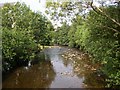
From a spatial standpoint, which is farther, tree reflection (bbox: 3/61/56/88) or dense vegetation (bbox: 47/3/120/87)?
tree reflection (bbox: 3/61/56/88)

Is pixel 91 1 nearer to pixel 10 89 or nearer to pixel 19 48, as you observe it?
pixel 10 89

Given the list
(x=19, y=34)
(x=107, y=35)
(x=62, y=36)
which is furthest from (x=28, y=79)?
(x=62, y=36)

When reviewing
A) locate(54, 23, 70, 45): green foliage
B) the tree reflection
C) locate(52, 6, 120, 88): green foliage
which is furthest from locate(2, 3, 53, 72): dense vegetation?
locate(54, 23, 70, 45): green foliage

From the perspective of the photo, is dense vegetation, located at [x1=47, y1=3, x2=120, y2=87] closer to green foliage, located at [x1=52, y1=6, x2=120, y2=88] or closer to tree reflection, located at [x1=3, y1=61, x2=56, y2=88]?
green foliage, located at [x1=52, y1=6, x2=120, y2=88]

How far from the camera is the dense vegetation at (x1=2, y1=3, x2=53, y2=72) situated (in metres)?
23.5

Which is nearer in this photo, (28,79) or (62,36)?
(28,79)

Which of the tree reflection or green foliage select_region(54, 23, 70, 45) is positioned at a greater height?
green foliage select_region(54, 23, 70, 45)

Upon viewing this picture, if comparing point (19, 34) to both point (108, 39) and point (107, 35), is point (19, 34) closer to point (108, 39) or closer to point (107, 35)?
point (107, 35)

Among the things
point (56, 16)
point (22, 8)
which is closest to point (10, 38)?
point (56, 16)

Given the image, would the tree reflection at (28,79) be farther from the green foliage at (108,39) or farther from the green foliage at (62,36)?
the green foliage at (62,36)

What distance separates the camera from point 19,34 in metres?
28.7

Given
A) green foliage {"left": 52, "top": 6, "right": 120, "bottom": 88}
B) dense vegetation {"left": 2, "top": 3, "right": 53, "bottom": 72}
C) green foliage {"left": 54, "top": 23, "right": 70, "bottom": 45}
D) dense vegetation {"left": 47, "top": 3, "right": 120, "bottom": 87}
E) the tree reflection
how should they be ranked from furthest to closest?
green foliage {"left": 54, "top": 23, "right": 70, "bottom": 45} < dense vegetation {"left": 2, "top": 3, "right": 53, "bottom": 72} < the tree reflection < green foliage {"left": 52, "top": 6, "right": 120, "bottom": 88} < dense vegetation {"left": 47, "top": 3, "right": 120, "bottom": 87}

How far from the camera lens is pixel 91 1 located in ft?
46.0

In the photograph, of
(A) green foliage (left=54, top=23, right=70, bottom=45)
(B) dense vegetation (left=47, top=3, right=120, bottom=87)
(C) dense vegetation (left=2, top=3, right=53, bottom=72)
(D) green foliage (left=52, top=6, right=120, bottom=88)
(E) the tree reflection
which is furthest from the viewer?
(A) green foliage (left=54, top=23, right=70, bottom=45)
